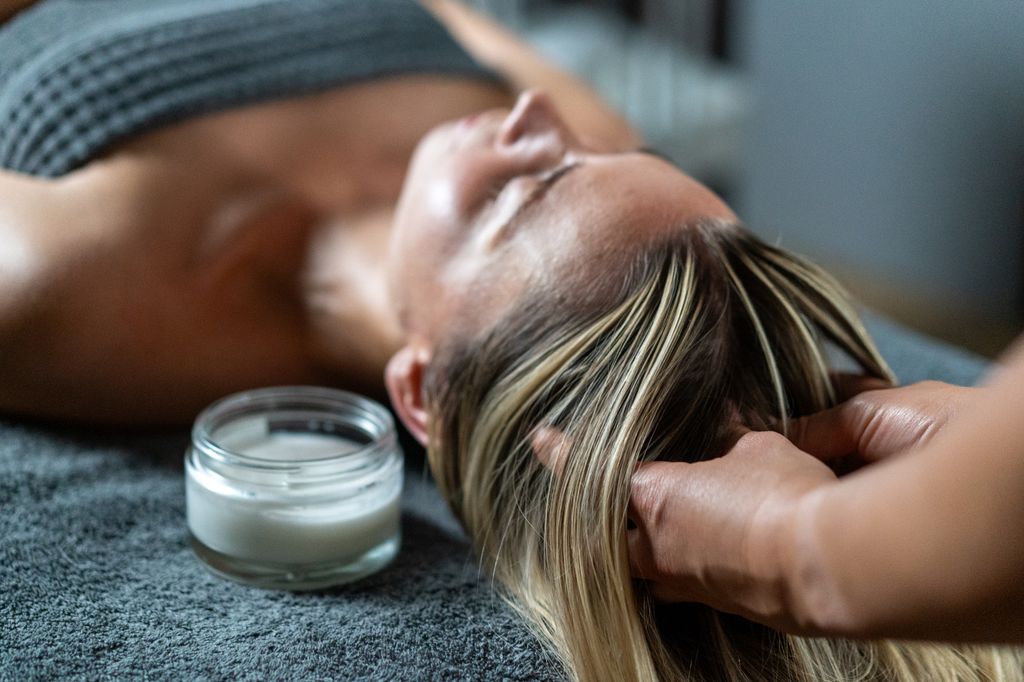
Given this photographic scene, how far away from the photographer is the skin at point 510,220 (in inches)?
33.6

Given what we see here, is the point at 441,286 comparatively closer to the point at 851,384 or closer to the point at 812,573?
the point at 851,384

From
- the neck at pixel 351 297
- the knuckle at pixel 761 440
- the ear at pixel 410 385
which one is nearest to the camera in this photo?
the knuckle at pixel 761 440

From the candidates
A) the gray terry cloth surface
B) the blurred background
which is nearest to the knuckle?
the gray terry cloth surface

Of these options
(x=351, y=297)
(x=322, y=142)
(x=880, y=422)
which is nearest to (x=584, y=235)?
(x=880, y=422)

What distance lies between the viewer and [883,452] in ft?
2.47

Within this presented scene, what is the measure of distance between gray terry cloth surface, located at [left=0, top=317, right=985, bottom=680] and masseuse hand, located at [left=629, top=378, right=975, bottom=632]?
0.16 meters

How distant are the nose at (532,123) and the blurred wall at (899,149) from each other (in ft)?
4.60

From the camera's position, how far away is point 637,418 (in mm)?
758

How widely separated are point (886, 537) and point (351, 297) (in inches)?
27.9

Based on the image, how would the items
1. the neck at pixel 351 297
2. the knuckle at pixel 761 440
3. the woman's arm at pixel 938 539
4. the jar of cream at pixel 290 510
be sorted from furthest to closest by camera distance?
the neck at pixel 351 297 < the jar of cream at pixel 290 510 < the knuckle at pixel 761 440 < the woman's arm at pixel 938 539

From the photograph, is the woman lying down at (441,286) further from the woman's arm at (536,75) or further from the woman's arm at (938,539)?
the woman's arm at (938,539)

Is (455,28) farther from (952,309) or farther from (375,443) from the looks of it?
(952,309)

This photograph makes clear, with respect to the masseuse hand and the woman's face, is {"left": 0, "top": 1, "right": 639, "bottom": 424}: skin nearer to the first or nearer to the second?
the woman's face

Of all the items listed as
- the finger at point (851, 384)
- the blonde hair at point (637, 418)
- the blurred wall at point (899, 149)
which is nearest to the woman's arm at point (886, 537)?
the blonde hair at point (637, 418)
